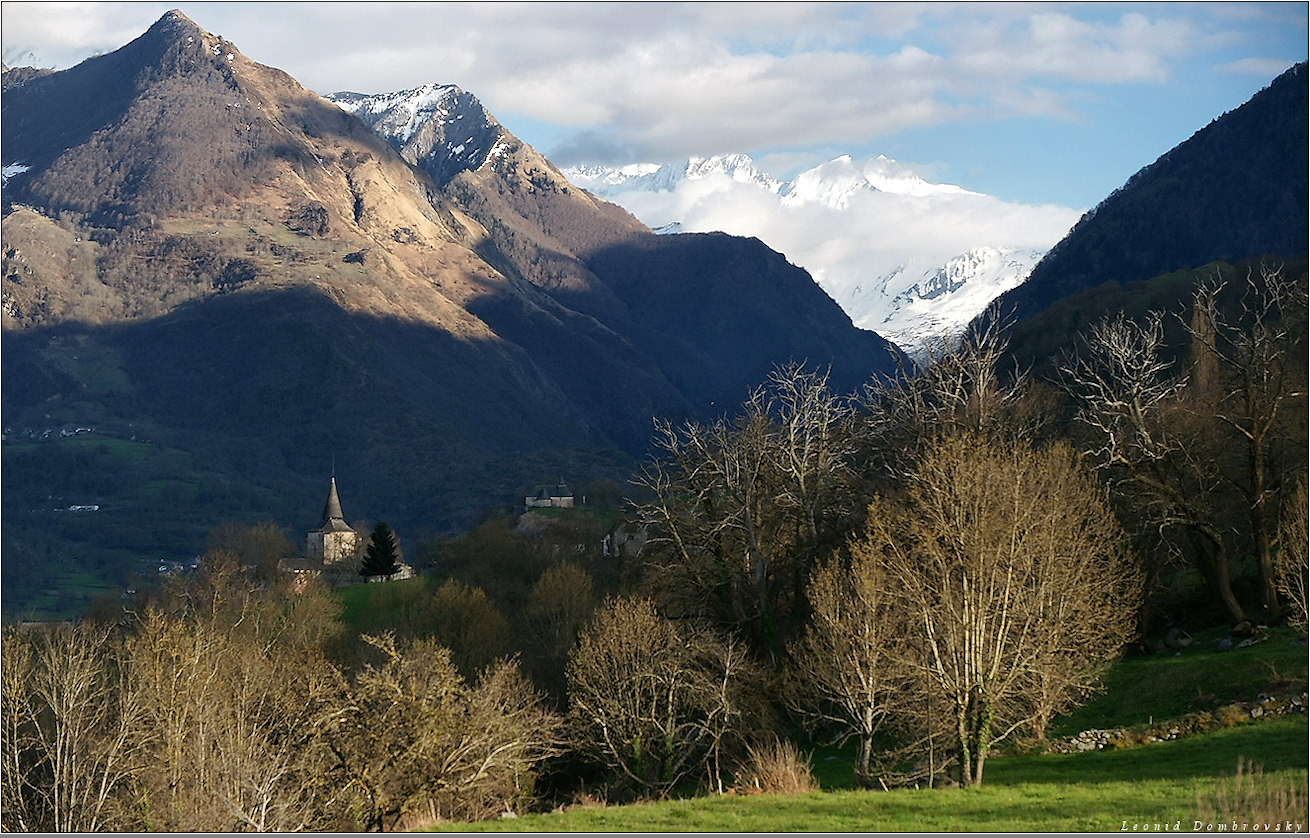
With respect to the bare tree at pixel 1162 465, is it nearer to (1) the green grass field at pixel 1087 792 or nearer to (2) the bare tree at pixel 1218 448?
(2) the bare tree at pixel 1218 448

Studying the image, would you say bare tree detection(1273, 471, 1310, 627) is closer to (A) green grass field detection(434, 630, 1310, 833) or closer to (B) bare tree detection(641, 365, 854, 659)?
(A) green grass field detection(434, 630, 1310, 833)

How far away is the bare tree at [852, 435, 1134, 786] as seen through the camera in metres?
30.3

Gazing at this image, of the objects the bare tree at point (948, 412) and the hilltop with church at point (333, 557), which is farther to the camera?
the hilltop with church at point (333, 557)

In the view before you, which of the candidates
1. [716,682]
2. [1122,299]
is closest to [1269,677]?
[716,682]

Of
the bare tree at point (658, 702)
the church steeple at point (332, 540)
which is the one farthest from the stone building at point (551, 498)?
the bare tree at point (658, 702)

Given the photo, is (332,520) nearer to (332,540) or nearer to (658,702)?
(332,540)

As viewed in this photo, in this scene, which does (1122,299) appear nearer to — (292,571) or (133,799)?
(292,571)

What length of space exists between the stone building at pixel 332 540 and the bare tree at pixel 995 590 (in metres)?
111

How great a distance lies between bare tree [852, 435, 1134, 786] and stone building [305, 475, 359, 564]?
364 ft

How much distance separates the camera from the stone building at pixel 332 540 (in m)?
144

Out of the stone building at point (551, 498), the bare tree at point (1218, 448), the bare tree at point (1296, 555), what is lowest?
the stone building at point (551, 498)

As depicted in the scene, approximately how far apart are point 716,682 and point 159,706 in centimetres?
1867

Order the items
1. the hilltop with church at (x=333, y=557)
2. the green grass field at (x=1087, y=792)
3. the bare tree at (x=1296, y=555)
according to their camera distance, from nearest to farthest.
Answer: the green grass field at (x=1087, y=792), the bare tree at (x=1296, y=555), the hilltop with church at (x=333, y=557)

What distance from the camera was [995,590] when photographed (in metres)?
31.7
